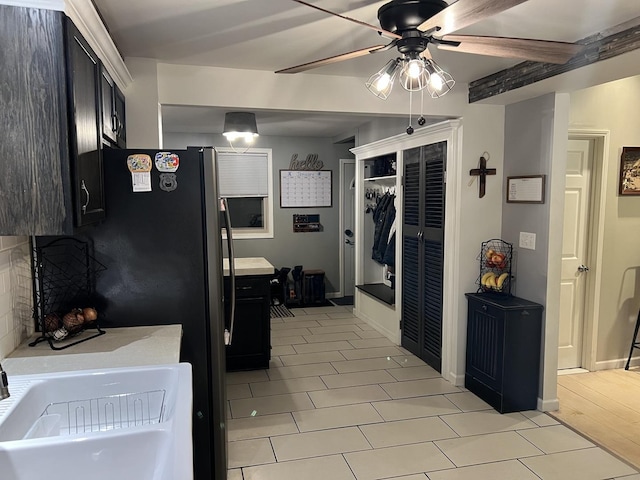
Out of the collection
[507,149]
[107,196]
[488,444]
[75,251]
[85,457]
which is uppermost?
[507,149]

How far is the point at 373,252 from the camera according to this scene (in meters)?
5.75

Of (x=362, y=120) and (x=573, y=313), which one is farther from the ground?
(x=362, y=120)

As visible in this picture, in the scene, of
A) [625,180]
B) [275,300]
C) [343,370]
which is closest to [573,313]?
[625,180]

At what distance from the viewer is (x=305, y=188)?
687 centimetres

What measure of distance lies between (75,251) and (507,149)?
10.0 ft

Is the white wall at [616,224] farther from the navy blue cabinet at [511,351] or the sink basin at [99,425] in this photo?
the sink basin at [99,425]

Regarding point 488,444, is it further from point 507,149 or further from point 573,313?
point 507,149

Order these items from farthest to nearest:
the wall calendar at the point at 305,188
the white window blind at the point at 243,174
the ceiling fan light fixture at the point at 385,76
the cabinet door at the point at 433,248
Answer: the wall calendar at the point at 305,188, the white window blind at the point at 243,174, the cabinet door at the point at 433,248, the ceiling fan light fixture at the point at 385,76

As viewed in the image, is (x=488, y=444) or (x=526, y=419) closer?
(x=488, y=444)

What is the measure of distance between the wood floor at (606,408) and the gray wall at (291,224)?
12.1 ft

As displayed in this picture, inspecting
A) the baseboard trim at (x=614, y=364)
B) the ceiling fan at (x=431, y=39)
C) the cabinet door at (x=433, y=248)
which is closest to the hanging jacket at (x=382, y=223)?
the cabinet door at (x=433, y=248)

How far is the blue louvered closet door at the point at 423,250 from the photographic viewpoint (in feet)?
13.3

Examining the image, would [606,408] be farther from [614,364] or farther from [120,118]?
[120,118]

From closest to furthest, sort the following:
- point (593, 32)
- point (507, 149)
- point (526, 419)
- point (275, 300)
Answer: point (593, 32), point (526, 419), point (507, 149), point (275, 300)
